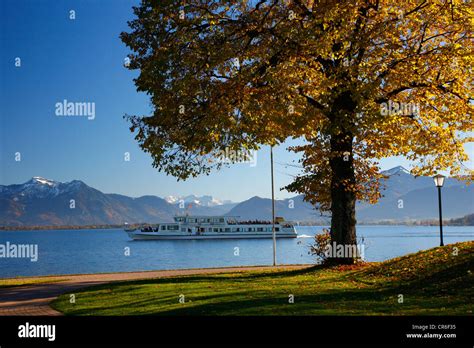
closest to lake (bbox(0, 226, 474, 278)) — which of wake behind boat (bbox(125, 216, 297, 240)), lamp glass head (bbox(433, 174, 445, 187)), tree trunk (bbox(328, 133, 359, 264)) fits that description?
wake behind boat (bbox(125, 216, 297, 240))

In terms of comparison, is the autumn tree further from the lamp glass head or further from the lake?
the lake

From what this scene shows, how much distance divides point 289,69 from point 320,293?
877 centimetres

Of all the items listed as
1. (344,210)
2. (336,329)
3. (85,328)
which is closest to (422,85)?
(344,210)

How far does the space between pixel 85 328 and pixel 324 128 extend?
42.5 feet

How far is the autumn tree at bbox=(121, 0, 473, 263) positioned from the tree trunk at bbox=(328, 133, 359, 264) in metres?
0.52

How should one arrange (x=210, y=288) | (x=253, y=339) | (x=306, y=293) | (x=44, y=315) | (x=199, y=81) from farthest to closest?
(x=199, y=81) < (x=210, y=288) < (x=306, y=293) < (x=44, y=315) < (x=253, y=339)

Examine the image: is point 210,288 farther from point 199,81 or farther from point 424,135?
point 424,135

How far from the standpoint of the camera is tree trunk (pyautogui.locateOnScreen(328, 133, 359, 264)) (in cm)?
2319

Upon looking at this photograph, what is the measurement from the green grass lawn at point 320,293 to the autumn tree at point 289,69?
5.29 m

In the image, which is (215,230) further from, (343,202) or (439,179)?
(343,202)

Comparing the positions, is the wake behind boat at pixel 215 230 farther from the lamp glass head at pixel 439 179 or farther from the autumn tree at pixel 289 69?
the autumn tree at pixel 289 69

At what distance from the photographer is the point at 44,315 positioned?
1423 cm

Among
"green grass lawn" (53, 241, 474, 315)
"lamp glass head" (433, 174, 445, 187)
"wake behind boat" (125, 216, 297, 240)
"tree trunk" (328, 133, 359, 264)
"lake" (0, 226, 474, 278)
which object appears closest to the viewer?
"green grass lawn" (53, 241, 474, 315)

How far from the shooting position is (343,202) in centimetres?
2330
